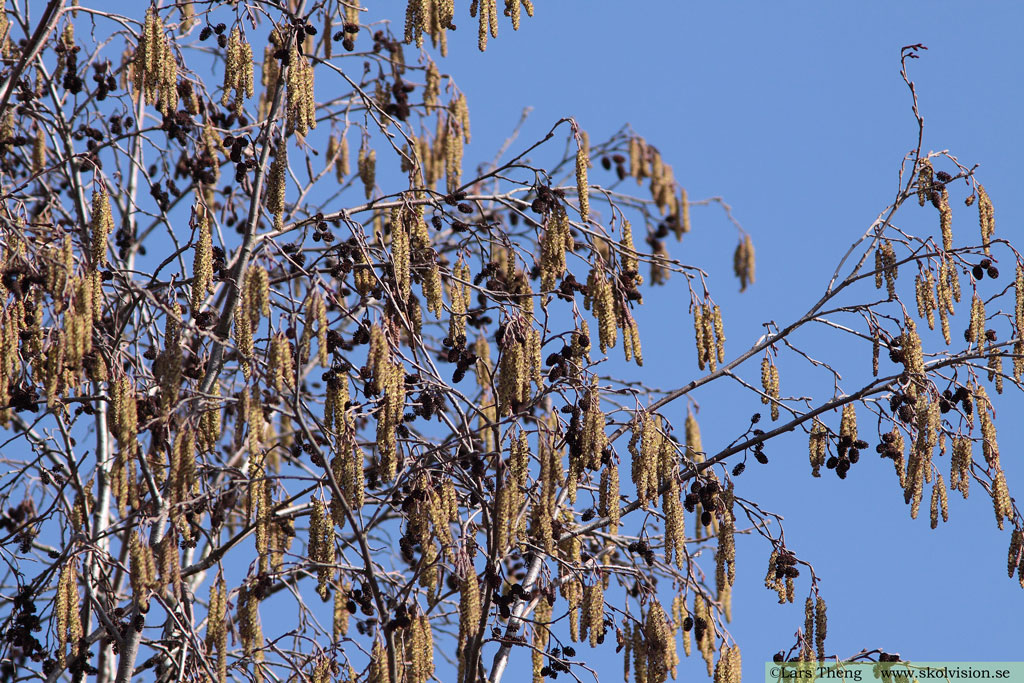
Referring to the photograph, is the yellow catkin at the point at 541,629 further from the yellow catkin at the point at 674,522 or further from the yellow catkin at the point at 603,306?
the yellow catkin at the point at 603,306

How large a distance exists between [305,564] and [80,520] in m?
1.01

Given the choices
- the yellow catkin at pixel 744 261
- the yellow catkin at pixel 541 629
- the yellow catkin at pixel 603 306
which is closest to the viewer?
the yellow catkin at pixel 603 306

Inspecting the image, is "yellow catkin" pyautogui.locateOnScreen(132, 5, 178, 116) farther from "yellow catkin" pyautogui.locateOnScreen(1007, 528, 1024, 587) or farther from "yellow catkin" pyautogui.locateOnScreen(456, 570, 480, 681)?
"yellow catkin" pyautogui.locateOnScreen(1007, 528, 1024, 587)

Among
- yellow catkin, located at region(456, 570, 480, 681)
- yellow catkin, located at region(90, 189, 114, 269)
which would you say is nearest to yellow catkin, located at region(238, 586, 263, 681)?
yellow catkin, located at region(456, 570, 480, 681)

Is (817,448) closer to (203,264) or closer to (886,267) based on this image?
(886,267)

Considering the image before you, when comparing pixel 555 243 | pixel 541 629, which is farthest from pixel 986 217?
pixel 541 629

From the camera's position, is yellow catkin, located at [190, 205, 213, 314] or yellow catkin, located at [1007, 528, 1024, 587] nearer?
yellow catkin, located at [190, 205, 213, 314]

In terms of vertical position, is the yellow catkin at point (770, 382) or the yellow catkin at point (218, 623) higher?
the yellow catkin at point (770, 382)

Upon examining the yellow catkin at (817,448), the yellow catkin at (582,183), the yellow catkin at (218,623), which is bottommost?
the yellow catkin at (218,623)

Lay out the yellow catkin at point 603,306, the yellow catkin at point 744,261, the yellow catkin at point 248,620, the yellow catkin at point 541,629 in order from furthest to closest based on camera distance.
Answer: the yellow catkin at point 744,261, the yellow catkin at point 541,629, the yellow catkin at point 603,306, the yellow catkin at point 248,620

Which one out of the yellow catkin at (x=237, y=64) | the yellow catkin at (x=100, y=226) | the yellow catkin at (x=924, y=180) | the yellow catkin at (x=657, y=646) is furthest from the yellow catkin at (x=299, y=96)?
the yellow catkin at (x=924, y=180)

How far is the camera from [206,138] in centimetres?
655

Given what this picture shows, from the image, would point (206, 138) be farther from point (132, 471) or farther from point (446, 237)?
point (132, 471)

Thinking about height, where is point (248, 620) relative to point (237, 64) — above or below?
below
